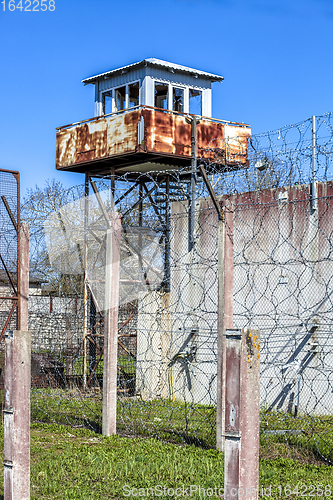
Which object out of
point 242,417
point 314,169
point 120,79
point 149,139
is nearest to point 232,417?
point 242,417

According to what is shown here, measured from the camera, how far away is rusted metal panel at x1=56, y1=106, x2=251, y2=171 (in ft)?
41.2

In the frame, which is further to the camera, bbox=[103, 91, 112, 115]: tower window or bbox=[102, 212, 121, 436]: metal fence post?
bbox=[103, 91, 112, 115]: tower window

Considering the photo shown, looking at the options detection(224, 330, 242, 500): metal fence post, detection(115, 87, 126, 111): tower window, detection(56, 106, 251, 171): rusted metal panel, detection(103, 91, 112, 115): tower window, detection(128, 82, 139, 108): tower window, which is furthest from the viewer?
detection(103, 91, 112, 115): tower window

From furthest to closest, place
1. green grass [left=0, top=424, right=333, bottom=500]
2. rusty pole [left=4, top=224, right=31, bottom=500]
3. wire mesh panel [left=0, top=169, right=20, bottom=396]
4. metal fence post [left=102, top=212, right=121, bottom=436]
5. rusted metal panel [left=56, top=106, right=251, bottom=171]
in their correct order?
rusted metal panel [left=56, top=106, right=251, bottom=171], wire mesh panel [left=0, top=169, right=20, bottom=396], metal fence post [left=102, top=212, right=121, bottom=436], green grass [left=0, top=424, right=333, bottom=500], rusty pole [left=4, top=224, right=31, bottom=500]

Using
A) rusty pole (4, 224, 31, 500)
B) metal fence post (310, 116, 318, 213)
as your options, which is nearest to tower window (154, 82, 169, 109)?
metal fence post (310, 116, 318, 213)

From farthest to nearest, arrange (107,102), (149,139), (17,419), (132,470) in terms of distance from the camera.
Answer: (107,102) < (149,139) < (132,470) < (17,419)

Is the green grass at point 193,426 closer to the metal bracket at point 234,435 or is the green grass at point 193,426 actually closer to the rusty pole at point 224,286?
the rusty pole at point 224,286

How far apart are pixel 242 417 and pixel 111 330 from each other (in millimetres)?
3923

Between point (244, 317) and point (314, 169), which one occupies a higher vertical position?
point (314, 169)

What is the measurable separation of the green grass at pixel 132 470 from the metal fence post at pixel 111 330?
35cm

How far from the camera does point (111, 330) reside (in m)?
7.09

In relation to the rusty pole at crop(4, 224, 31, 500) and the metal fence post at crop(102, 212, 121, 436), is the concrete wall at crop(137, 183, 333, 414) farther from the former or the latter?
the rusty pole at crop(4, 224, 31, 500)

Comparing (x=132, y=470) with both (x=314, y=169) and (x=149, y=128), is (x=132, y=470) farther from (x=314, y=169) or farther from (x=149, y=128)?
(x=149, y=128)

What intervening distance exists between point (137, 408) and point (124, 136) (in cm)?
621
